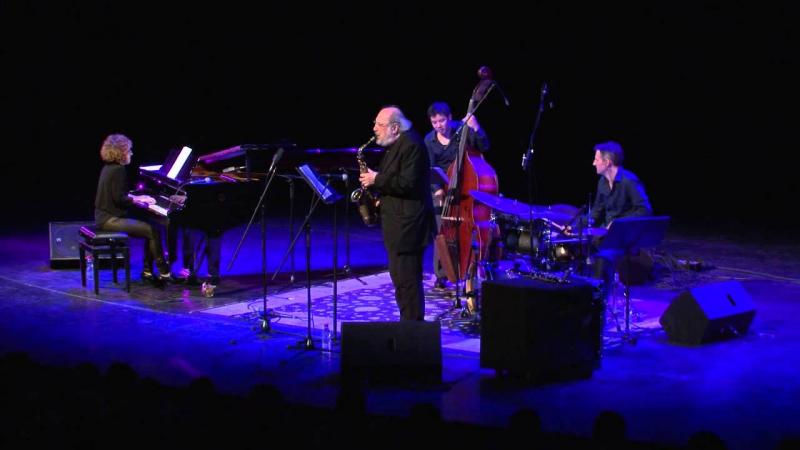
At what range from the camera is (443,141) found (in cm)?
816

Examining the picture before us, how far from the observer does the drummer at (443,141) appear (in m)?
7.75

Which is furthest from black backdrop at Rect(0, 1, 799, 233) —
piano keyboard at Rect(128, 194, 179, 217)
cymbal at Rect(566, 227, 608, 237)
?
cymbal at Rect(566, 227, 608, 237)

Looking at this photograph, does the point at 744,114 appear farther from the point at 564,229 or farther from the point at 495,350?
the point at 495,350

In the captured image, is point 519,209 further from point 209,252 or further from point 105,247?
point 105,247

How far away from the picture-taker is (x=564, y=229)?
22.6ft

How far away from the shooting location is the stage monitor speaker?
9.23 meters

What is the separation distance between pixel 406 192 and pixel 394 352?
3.66 feet

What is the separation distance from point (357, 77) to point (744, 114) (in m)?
5.66

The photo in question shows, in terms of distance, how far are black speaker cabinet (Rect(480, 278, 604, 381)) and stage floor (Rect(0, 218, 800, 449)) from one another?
108 mm

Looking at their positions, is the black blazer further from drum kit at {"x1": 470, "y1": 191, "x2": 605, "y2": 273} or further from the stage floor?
the stage floor

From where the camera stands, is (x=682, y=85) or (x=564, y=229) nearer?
(x=564, y=229)

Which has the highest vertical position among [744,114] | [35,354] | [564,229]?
[744,114]

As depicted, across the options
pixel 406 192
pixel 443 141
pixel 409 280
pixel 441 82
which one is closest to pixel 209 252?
pixel 443 141

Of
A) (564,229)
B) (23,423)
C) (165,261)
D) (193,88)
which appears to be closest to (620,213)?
(564,229)
